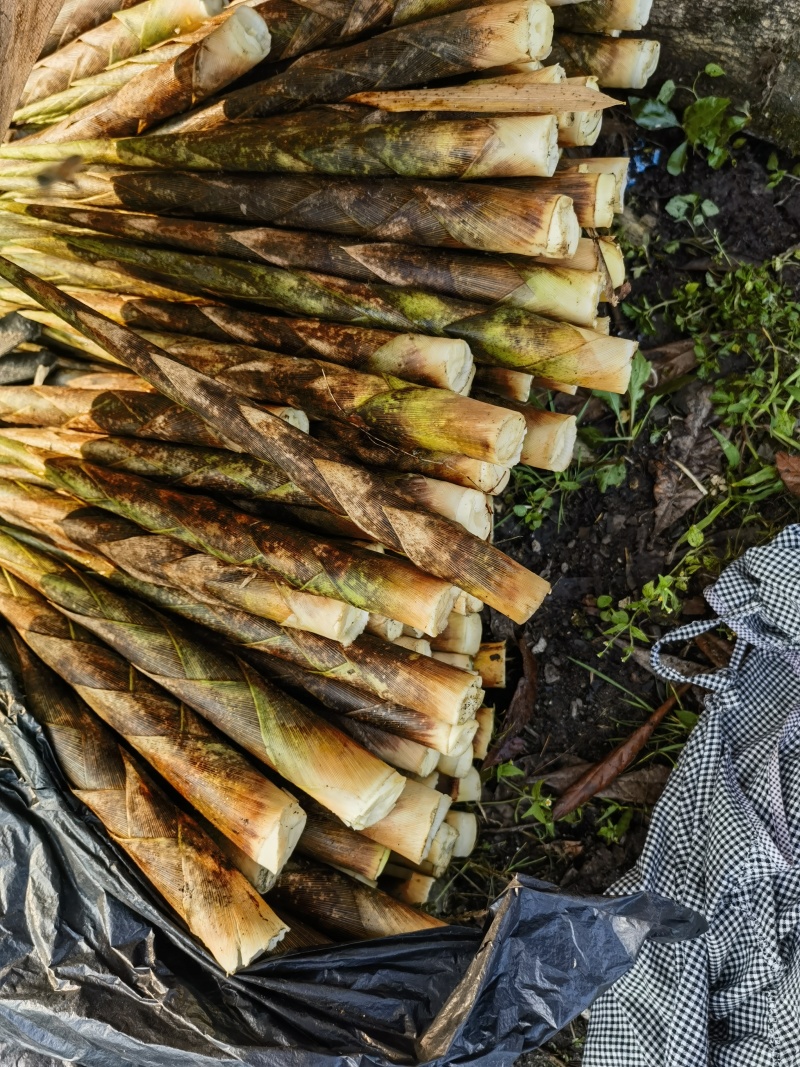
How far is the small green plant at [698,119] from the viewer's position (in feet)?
10.2

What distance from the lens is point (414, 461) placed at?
90.9 inches

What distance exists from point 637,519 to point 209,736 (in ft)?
5.73

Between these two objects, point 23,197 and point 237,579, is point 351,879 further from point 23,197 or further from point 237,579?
point 23,197

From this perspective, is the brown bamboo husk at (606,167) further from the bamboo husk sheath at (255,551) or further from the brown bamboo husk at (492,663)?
the brown bamboo husk at (492,663)

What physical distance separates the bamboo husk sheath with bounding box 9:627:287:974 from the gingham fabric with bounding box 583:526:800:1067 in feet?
4.02

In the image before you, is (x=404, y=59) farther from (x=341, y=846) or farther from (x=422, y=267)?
(x=341, y=846)

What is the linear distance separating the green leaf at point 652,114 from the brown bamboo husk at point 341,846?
2693mm

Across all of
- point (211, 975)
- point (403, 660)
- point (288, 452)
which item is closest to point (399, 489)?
point (288, 452)

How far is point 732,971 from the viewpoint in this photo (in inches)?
104

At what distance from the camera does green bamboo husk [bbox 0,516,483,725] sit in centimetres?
233

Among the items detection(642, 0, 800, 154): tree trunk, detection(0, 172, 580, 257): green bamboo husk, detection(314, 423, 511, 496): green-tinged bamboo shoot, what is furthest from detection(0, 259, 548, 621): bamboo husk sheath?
detection(642, 0, 800, 154): tree trunk

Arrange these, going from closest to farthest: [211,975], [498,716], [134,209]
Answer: [211,975], [134,209], [498,716]

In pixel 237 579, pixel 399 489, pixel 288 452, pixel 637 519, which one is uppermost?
pixel 288 452

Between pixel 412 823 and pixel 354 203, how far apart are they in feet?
5.66
